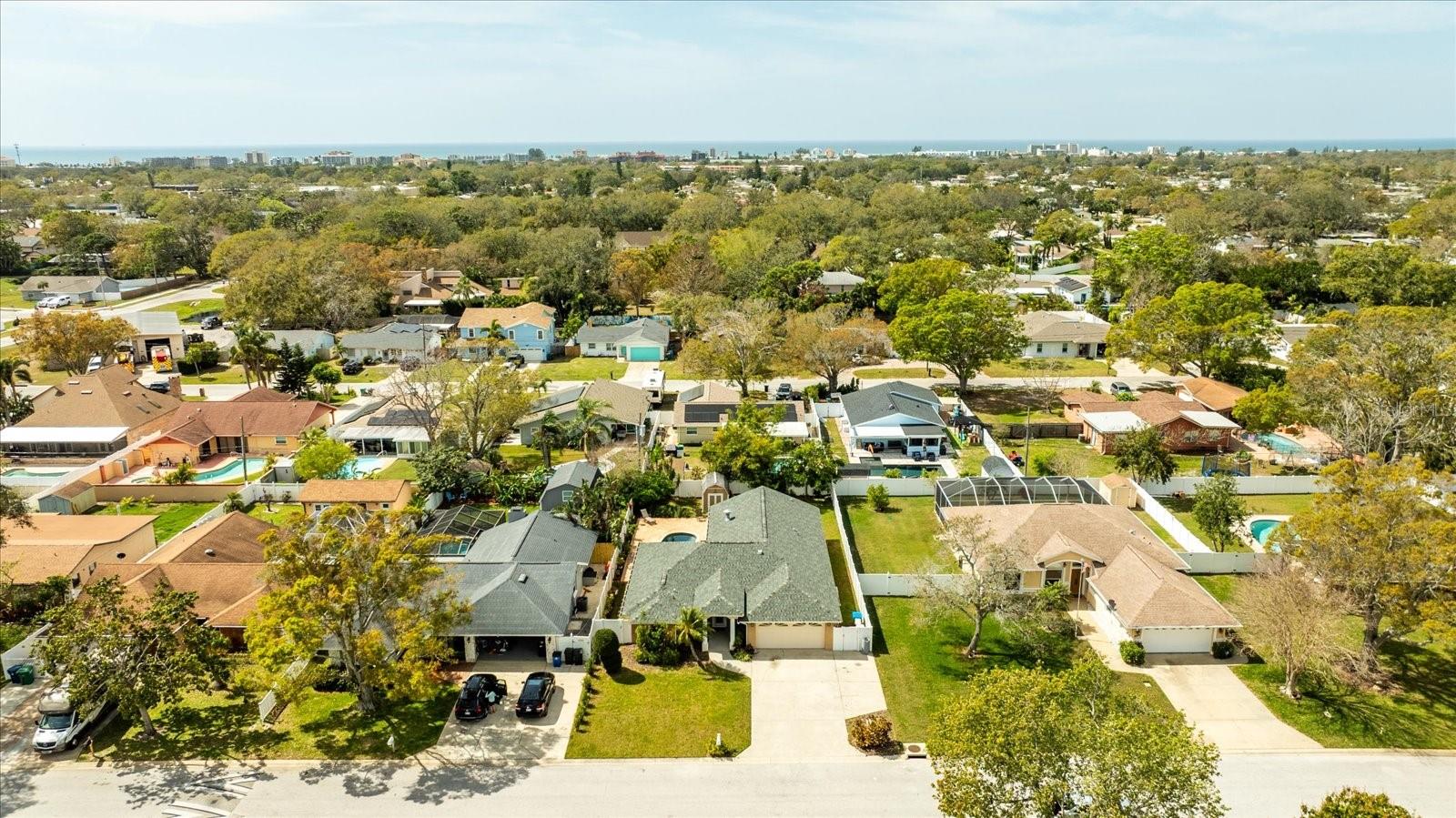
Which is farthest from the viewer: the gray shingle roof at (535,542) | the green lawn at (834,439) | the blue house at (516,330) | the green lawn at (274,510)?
the blue house at (516,330)

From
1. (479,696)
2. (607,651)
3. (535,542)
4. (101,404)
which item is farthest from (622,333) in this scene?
(479,696)

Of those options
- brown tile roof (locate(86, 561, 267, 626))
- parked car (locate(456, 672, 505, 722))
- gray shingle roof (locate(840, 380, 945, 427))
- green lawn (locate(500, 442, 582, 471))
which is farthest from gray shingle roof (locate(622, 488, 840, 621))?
gray shingle roof (locate(840, 380, 945, 427))

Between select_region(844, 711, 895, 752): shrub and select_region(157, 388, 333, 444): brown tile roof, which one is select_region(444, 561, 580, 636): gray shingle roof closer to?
select_region(844, 711, 895, 752): shrub

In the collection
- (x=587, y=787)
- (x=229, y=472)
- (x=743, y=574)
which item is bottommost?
(x=587, y=787)

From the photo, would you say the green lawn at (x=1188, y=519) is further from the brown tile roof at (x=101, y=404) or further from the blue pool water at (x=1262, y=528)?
the brown tile roof at (x=101, y=404)

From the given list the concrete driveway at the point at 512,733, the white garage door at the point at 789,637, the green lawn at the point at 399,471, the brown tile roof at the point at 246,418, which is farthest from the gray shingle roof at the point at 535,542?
the brown tile roof at the point at 246,418

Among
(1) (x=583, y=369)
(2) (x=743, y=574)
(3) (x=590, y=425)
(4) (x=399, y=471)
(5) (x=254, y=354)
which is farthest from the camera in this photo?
(1) (x=583, y=369)

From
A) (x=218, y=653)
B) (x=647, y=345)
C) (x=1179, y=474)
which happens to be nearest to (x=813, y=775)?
(x=218, y=653)

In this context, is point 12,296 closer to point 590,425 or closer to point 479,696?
point 590,425
